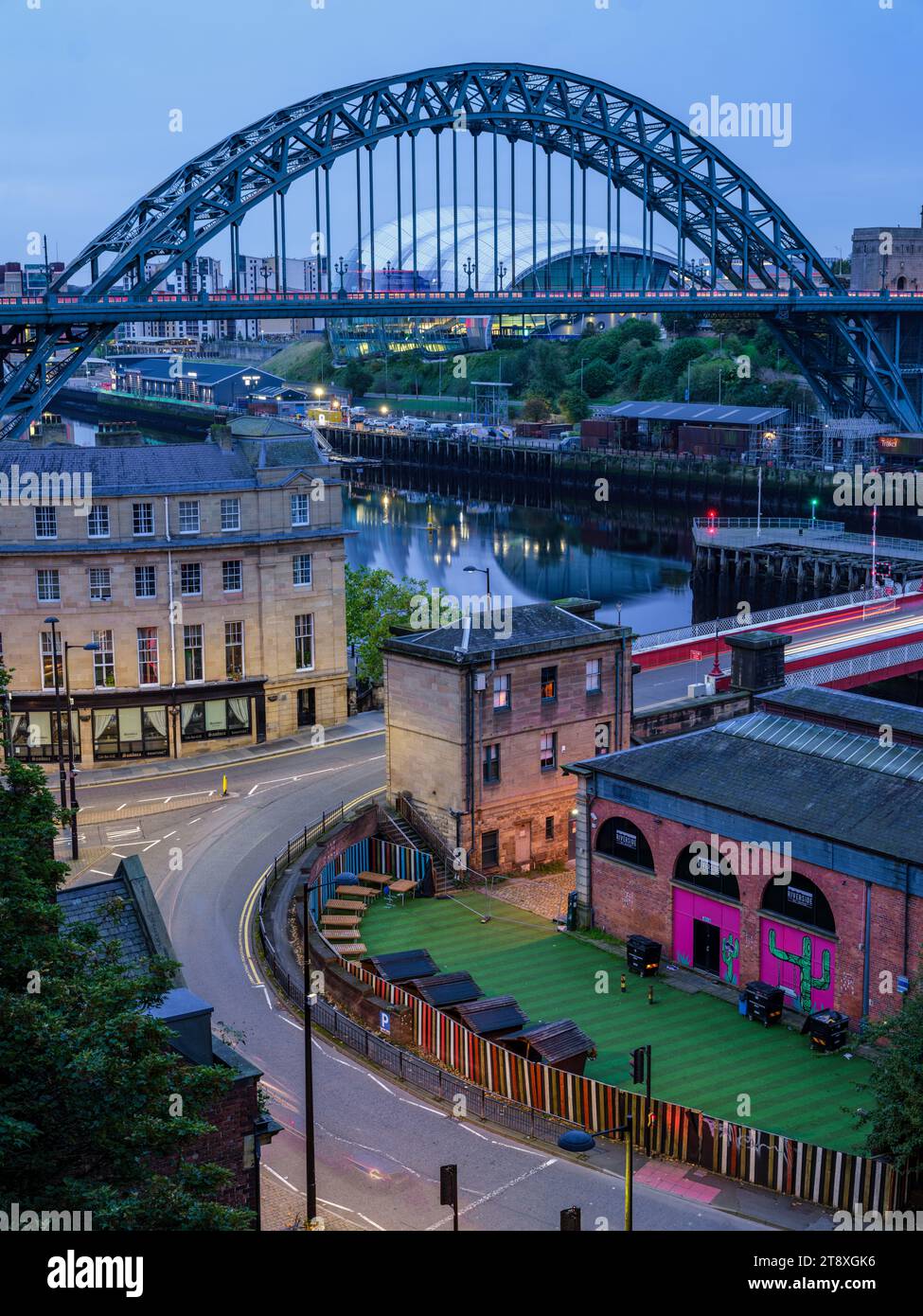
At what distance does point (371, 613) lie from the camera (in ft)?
182

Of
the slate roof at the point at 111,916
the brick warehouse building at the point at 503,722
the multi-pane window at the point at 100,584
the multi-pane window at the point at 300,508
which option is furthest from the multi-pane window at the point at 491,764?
the slate roof at the point at 111,916

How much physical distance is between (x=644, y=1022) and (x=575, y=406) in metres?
140

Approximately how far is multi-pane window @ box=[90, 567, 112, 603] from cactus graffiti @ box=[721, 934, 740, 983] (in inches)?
844

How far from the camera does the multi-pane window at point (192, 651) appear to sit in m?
46.8

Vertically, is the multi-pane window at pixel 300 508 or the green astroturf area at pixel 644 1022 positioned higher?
the multi-pane window at pixel 300 508

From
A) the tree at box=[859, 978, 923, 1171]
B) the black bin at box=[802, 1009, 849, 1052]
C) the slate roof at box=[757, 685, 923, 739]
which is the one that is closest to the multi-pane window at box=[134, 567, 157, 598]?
the slate roof at box=[757, 685, 923, 739]

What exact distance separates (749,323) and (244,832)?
136 meters

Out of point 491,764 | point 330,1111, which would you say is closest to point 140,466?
point 491,764

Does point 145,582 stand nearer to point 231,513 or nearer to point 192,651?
point 192,651

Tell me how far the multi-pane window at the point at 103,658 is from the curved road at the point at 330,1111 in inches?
217

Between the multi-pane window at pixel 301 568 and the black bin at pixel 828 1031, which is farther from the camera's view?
the multi-pane window at pixel 301 568

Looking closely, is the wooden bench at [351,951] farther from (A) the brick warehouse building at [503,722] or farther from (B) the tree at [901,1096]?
(B) the tree at [901,1096]
